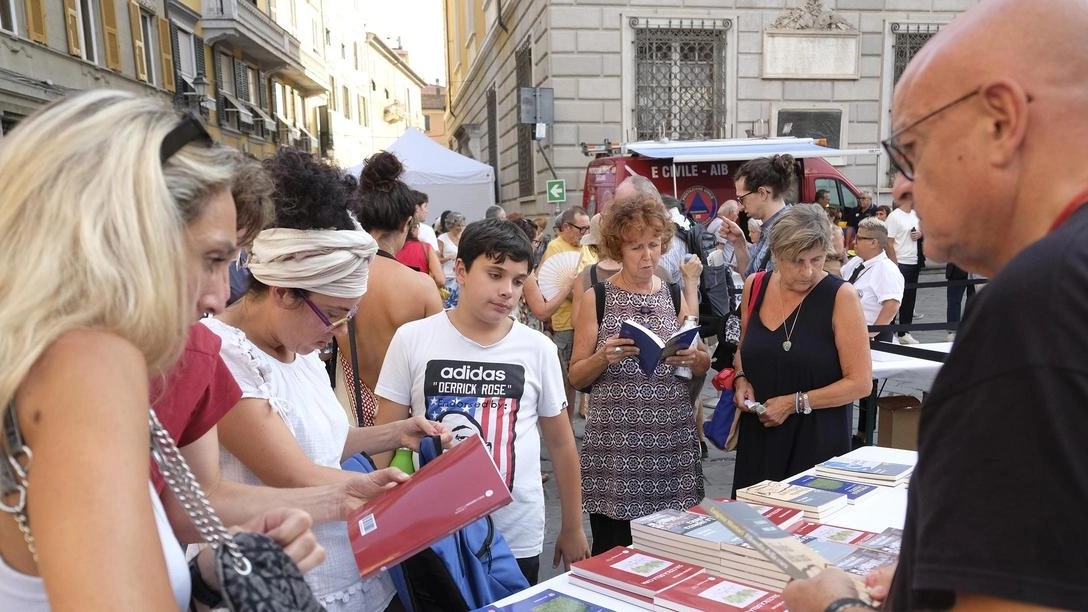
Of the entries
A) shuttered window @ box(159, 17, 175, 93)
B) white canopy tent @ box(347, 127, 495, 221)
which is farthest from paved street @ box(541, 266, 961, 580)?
shuttered window @ box(159, 17, 175, 93)

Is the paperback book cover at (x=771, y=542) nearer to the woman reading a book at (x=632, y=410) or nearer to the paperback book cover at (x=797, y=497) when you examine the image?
the paperback book cover at (x=797, y=497)

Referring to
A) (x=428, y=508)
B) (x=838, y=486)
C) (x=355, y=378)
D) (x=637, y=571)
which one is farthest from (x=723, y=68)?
(x=428, y=508)

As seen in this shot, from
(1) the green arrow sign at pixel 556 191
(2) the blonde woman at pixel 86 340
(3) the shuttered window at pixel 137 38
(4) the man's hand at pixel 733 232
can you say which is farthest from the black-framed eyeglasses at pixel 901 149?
(3) the shuttered window at pixel 137 38

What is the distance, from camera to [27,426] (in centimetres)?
76

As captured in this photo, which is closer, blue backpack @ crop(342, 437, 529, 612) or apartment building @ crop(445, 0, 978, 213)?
blue backpack @ crop(342, 437, 529, 612)

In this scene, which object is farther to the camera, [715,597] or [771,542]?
[715,597]

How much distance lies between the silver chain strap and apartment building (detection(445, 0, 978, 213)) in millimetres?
13285

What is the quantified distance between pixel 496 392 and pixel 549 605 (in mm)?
798

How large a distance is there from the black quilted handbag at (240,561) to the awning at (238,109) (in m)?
26.1

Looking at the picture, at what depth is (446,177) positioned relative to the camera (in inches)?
490

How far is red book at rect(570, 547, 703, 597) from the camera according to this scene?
68.6 inches

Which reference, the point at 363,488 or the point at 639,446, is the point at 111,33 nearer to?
the point at 639,446

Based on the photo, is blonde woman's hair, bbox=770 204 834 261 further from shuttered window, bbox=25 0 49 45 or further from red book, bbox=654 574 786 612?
shuttered window, bbox=25 0 49 45

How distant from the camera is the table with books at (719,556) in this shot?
64.7 inches
